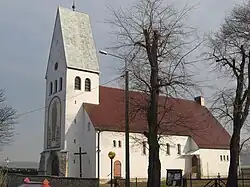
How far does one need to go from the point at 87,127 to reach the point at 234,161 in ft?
85.8

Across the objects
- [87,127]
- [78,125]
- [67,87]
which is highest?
[67,87]

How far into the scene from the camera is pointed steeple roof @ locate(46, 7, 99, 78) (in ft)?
170

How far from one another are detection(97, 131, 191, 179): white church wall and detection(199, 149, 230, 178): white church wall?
223 cm

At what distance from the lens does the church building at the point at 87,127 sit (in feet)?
159

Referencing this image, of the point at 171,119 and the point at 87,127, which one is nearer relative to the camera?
the point at 171,119

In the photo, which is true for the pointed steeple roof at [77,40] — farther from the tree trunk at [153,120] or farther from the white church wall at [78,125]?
the tree trunk at [153,120]

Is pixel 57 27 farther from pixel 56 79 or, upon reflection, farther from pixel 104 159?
pixel 104 159

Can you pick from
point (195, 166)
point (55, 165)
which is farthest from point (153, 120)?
point (195, 166)

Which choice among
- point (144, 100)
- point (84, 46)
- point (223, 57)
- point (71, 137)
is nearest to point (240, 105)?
point (223, 57)

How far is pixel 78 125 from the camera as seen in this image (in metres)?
50.3

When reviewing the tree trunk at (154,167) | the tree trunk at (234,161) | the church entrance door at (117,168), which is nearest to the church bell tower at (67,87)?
the church entrance door at (117,168)

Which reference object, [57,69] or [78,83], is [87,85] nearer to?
[78,83]

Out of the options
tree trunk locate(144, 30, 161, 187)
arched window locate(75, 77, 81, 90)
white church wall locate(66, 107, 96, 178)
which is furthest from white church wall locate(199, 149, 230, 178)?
tree trunk locate(144, 30, 161, 187)

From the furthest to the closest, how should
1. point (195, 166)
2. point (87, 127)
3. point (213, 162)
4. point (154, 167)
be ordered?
point (213, 162)
point (195, 166)
point (87, 127)
point (154, 167)
